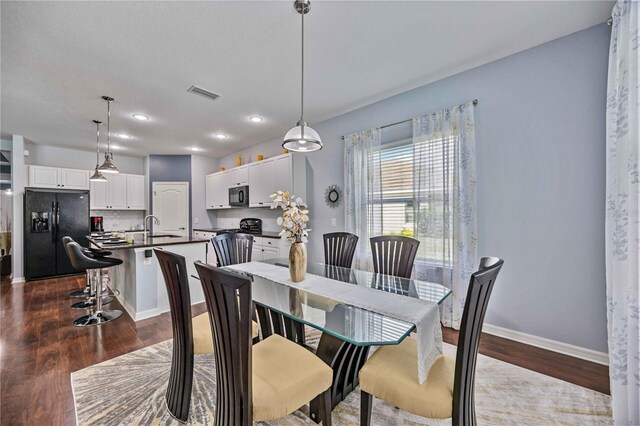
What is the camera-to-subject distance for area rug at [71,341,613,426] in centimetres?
166

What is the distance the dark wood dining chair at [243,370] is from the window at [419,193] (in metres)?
2.10

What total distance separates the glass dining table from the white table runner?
0.05m

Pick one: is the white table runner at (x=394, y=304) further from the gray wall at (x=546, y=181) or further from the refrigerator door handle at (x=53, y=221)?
the refrigerator door handle at (x=53, y=221)

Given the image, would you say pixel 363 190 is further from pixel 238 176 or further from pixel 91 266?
pixel 91 266

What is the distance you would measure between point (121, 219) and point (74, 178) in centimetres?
130

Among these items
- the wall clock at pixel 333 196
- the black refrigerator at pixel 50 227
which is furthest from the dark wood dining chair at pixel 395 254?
the black refrigerator at pixel 50 227

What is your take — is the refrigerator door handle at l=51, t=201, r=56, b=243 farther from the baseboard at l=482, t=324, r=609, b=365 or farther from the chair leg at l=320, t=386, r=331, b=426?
the baseboard at l=482, t=324, r=609, b=365

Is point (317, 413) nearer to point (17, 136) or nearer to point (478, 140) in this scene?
point (478, 140)

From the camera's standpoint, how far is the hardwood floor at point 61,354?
1.82m

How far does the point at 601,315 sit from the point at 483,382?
115cm

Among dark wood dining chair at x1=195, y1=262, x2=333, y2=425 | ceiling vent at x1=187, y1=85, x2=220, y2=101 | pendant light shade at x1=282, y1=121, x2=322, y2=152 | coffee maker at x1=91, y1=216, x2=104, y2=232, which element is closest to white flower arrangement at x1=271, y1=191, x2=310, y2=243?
pendant light shade at x1=282, y1=121, x2=322, y2=152

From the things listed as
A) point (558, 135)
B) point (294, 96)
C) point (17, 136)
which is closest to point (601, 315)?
point (558, 135)

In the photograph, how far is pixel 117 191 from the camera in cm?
630

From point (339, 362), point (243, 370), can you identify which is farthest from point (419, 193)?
point (243, 370)
